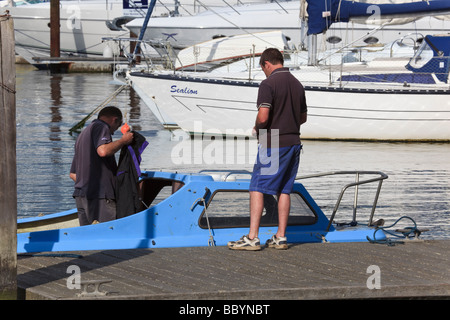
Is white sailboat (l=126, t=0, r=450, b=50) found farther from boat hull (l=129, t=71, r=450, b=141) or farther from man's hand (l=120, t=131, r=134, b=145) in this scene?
man's hand (l=120, t=131, r=134, b=145)

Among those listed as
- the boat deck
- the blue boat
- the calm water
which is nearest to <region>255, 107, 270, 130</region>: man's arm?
the blue boat

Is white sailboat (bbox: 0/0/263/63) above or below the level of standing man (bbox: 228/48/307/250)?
above

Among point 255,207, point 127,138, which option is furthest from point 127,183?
point 255,207

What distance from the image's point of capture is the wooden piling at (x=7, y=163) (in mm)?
6008

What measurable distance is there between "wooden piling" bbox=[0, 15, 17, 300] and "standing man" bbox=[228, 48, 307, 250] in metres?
2.10

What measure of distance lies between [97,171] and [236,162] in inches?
360

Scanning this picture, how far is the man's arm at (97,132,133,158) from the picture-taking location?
7.55 m

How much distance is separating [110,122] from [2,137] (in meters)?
1.86

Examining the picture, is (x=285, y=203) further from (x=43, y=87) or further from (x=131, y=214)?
(x=43, y=87)

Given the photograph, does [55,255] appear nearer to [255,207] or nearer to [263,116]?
[255,207]

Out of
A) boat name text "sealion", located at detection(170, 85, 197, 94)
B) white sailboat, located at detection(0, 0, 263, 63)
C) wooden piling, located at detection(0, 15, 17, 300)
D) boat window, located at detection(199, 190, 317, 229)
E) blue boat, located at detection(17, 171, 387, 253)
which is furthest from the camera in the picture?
white sailboat, located at detection(0, 0, 263, 63)

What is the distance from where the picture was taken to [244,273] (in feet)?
21.9

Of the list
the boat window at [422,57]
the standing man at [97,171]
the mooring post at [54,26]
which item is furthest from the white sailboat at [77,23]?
the standing man at [97,171]

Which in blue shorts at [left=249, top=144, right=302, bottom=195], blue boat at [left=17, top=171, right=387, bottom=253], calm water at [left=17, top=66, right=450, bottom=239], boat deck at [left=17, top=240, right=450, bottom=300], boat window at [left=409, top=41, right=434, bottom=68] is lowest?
calm water at [left=17, top=66, right=450, bottom=239]
